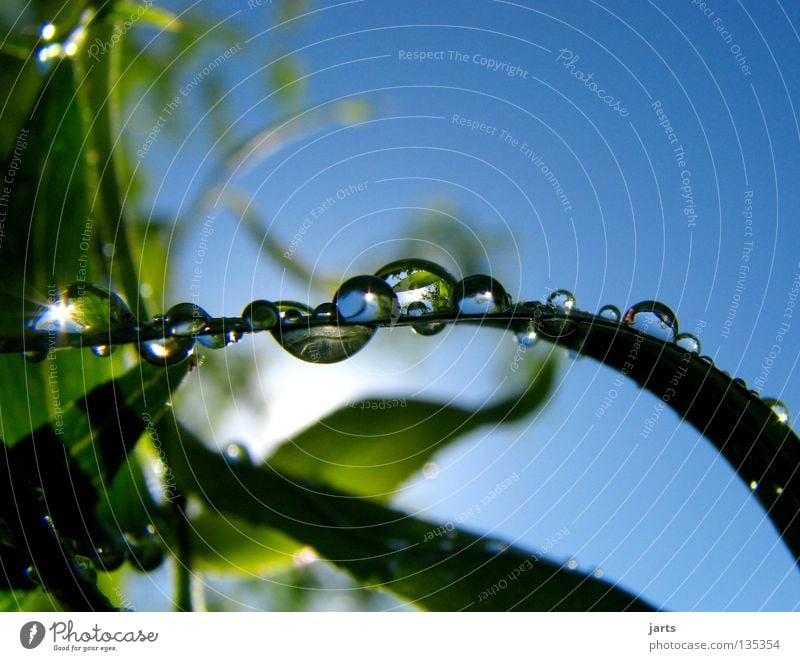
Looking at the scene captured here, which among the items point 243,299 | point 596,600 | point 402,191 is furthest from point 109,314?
point 596,600

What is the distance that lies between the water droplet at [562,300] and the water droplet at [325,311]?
13 centimetres

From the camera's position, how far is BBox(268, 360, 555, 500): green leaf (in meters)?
0.47

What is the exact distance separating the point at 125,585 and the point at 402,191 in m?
0.29

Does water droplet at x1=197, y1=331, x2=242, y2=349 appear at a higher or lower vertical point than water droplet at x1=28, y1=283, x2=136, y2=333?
lower

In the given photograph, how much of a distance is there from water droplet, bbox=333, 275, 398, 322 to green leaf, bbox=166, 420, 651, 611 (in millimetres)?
103

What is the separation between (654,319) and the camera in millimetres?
482

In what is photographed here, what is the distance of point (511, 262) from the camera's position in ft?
1.74

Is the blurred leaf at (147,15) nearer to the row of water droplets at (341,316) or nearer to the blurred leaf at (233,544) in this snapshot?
the row of water droplets at (341,316)

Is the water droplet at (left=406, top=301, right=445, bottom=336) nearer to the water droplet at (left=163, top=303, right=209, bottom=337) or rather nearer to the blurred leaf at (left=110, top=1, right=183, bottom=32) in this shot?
the water droplet at (left=163, top=303, right=209, bottom=337)

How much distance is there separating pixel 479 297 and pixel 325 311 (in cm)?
9

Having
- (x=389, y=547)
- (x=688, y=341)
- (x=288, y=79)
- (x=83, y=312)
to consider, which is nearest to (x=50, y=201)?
(x=83, y=312)
